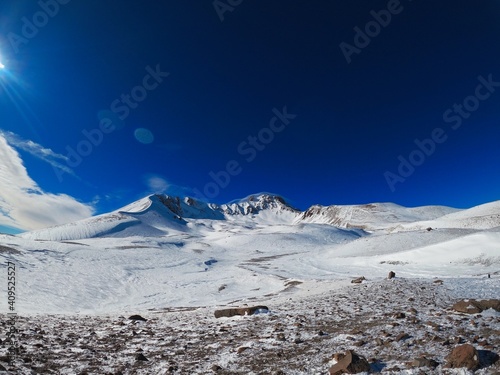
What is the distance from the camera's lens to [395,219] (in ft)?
562

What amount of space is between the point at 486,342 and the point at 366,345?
2.83 metres

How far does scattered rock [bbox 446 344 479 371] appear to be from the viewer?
607cm

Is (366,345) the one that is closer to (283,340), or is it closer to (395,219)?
(283,340)

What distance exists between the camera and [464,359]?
6.18 m

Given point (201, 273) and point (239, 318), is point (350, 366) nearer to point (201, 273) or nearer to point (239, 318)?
point (239, 318)

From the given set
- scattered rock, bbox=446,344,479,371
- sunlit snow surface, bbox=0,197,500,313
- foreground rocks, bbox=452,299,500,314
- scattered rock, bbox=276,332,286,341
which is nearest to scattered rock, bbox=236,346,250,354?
scattered rock, bbox=276,332,286,341

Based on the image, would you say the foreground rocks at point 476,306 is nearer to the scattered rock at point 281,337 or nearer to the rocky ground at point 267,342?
the rocky ground at point 267,342

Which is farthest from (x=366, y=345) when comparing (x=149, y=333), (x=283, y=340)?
(x=149, y=333)

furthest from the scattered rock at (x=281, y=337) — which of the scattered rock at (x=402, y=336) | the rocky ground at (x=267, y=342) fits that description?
the scattered rock at (x=402, y=336)

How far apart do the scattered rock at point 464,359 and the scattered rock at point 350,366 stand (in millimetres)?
1678

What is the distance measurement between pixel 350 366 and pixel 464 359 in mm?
2309

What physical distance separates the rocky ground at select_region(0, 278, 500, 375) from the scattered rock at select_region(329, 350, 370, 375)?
255 mm

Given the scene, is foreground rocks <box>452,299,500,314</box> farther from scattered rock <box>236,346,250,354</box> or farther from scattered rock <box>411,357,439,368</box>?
scattered rock <box>236,346,250,354</box>

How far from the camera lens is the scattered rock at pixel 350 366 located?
6.34 meters
